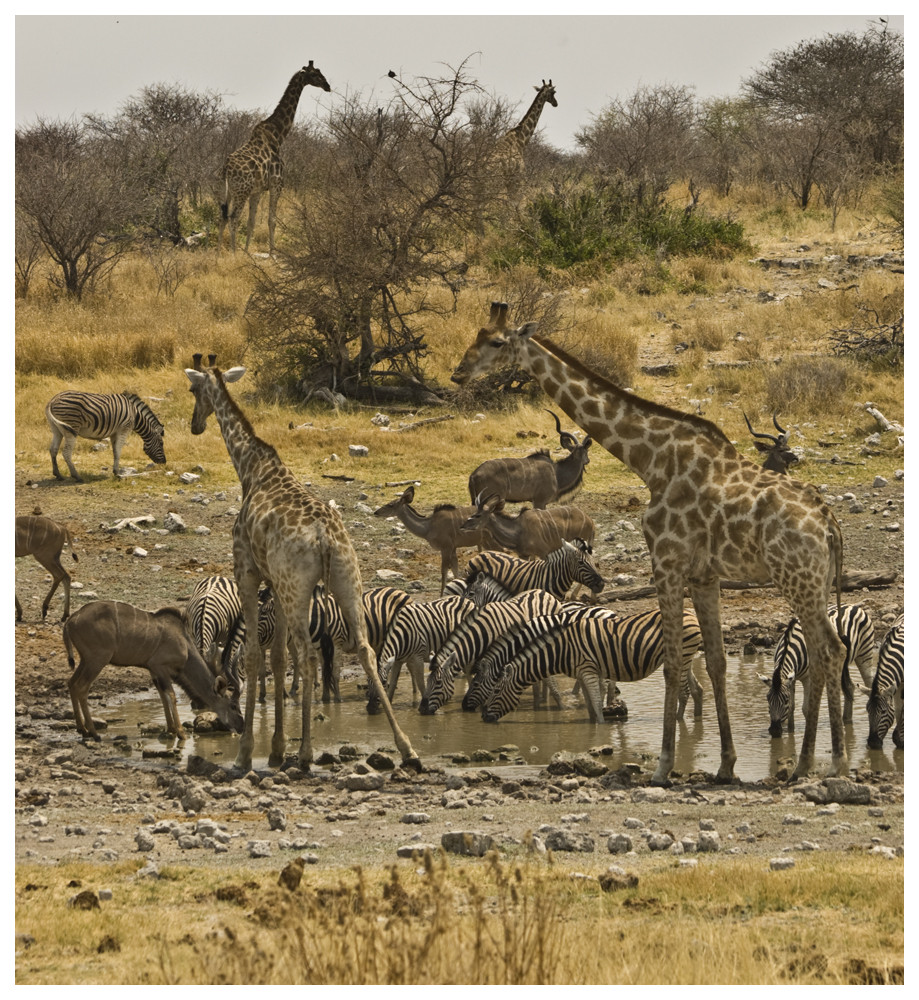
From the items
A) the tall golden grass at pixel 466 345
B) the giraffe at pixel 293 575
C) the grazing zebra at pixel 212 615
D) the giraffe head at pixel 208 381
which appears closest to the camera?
the giraffe at pixel 293 575

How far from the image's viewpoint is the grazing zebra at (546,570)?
12930 millimetres

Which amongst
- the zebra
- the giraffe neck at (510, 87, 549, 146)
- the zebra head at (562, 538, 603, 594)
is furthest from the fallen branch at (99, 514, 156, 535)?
the giraffe neck at (510, 87, 549, 146)

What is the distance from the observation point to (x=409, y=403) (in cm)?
2231

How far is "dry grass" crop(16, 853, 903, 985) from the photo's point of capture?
4773 mm

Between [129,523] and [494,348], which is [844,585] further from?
[129,523]

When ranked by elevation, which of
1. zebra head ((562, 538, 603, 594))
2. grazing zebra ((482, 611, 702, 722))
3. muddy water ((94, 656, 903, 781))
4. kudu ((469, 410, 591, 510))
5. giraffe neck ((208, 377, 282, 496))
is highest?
giraffe neck ((208, 377, 282, 496))

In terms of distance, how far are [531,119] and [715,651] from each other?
25.4m

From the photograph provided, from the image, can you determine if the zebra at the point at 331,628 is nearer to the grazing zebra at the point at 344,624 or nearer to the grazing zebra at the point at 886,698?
the grazing zebra at the point at 344,624

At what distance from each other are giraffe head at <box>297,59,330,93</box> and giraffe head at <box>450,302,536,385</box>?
23.0 metres

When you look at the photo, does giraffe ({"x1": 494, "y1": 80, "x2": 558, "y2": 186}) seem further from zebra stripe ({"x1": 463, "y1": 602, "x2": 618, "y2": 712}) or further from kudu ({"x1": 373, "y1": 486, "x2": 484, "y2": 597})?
zebra stripe ({"x1": 463, "y1": 602, "x2": 618, "y2": 712})

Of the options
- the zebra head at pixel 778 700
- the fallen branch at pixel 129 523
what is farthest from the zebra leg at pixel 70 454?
the zebra head at pixel 778 700

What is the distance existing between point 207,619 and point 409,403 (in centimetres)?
1112

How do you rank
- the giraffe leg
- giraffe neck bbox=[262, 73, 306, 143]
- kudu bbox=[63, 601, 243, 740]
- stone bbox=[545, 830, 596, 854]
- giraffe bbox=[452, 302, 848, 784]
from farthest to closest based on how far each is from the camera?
1. giraffe neck bbox=[262, 73, 306, 143]
2. kudu bbox=[63, 601, 243, 740]
3. the giraffe leg
4. giraffe bbox=[452, 302, 848, 784]
5. stone bbox=[545, 830, 596, 854]

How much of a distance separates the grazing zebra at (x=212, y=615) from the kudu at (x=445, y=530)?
9.90 ft
